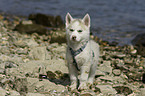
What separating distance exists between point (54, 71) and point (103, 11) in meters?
11.4

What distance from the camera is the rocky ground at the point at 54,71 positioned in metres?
5.50

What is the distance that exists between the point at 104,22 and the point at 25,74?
953 centimetres

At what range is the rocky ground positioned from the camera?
18.0ft

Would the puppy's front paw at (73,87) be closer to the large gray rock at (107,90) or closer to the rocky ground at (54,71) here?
the rocky ground at (54,71)

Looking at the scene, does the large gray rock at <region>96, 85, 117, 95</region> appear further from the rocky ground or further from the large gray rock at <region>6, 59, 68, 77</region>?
the large gray rock at <region>6, 59, 68, 77</region>

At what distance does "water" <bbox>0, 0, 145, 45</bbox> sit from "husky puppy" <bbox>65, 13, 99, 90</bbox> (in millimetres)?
6178

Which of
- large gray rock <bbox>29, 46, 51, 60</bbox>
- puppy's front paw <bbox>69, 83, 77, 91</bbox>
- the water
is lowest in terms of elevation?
puppy's front paw <bbox>69, 83, 77, 91</bbox>

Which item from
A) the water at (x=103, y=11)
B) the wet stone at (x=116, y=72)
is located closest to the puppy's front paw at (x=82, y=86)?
the wet stone at (x=116, y=72)

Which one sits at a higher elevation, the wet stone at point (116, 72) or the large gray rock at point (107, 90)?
the wet stone at point (116, 72)

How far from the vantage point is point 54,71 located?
6879mm

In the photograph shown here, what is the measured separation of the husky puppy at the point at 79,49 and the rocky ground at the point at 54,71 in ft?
1.40

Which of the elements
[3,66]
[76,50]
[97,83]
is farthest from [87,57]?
[3,66]

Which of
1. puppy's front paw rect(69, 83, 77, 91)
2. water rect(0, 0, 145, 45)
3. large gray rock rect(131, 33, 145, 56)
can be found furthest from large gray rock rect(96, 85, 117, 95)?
water rect(0, 0, 145, 45)

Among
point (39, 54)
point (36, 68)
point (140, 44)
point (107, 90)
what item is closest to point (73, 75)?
point (107, 90)
